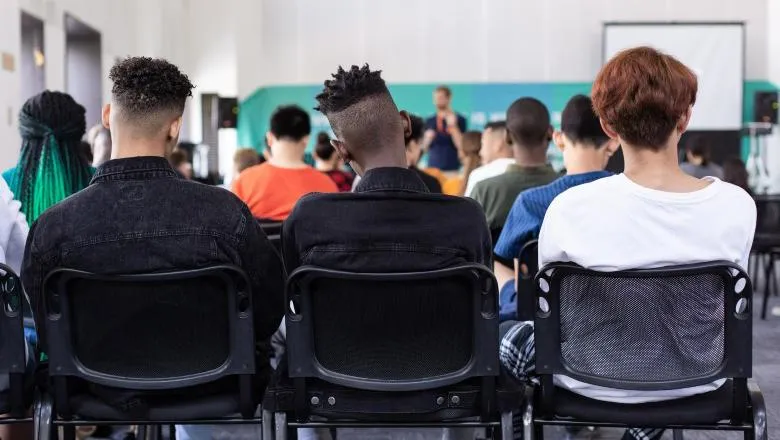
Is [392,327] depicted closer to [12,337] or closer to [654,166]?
[654,166]

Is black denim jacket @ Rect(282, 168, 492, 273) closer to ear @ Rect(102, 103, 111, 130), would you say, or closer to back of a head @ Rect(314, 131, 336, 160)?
ear @ Rect(102, 103, 111, 130)

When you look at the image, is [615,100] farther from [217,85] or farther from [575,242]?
[217,85]

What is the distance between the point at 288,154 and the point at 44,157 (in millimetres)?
1458

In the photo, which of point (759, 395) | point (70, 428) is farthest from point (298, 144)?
point (759, 395)

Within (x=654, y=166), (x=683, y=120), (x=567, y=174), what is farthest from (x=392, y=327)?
(x=567, y=174)

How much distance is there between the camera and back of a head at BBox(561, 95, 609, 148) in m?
2.75

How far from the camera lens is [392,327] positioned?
6.09ft

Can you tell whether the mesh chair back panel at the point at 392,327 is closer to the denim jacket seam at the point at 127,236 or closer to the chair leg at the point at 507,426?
the chair leg at the point at 507,426

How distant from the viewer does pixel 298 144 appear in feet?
13.6

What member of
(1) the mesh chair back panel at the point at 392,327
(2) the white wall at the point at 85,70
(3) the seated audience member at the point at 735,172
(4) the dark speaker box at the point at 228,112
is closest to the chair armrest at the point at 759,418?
(1) the mesh chair back panel at the point at 392,327

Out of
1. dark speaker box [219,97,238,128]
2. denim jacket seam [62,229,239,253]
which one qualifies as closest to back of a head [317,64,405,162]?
denim jacket seam [62,229,239,253]

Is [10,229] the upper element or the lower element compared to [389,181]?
lower

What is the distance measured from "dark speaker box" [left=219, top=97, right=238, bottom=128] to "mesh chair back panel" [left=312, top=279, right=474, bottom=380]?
995 centimetres

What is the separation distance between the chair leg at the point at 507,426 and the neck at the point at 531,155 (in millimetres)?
1660
